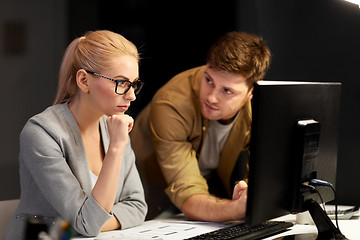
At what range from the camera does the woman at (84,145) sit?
177 centimetres

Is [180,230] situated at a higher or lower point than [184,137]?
lower

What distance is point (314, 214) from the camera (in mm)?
1676

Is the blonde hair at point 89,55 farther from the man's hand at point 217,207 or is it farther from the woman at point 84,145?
the man's hand at point 217,207

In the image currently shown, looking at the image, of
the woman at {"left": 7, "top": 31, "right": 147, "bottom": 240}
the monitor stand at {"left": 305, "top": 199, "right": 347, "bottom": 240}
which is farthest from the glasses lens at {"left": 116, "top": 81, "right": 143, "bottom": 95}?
the monitor stand at {"left": 305, "top": 199, "right": 347, "bottom": 240}

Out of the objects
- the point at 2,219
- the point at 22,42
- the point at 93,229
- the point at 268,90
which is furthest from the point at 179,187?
the point at 22,42

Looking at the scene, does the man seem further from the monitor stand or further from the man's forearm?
the monitor stand

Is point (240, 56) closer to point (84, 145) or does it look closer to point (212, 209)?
point (212, 209)

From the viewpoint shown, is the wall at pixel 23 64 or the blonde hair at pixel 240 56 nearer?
the blonde hair at pixel 240 56

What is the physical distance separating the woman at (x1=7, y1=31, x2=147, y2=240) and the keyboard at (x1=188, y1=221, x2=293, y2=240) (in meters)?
0.34

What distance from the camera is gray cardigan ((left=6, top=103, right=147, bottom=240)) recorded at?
176cm

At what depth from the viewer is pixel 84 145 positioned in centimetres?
191

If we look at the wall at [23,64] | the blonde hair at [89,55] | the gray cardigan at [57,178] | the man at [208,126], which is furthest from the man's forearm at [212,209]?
the wall at [23,64]

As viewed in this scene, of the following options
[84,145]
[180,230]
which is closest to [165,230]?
[180,230]

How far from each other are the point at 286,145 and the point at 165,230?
58 cm
